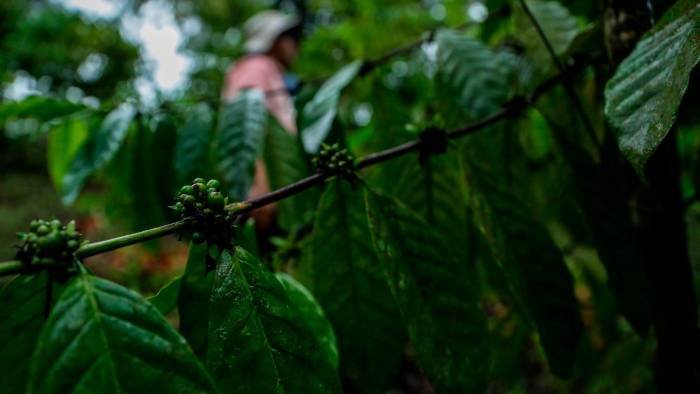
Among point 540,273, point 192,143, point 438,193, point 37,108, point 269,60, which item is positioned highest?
point 269,60

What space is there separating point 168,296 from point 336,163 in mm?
270

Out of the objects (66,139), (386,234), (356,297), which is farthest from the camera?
(66,139)

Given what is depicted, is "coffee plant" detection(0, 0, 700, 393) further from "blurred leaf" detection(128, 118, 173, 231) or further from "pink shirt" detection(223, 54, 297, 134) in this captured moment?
"pink shirt" detection(223, 54, 297, 134)

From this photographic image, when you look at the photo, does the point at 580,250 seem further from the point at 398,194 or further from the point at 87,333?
the point at 87,333

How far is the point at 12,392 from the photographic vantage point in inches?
15.6

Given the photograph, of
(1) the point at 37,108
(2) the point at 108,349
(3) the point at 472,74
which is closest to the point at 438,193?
(3) the point at 472,74

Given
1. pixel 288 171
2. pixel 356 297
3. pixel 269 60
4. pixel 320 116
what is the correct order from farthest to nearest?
1. pixel 269 60
2. pixel 288 171
3. pixel 320 116
4. pixel 356 297

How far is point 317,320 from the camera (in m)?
0.63

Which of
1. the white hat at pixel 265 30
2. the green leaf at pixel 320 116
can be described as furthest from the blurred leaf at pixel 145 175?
the white hat at pixel 265 30

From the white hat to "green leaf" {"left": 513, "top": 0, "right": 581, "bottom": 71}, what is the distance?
2965mm

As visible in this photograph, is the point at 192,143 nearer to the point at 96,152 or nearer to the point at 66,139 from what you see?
the point at 96,152

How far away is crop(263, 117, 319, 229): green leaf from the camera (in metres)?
1.01

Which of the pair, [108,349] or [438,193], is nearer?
[108,349]

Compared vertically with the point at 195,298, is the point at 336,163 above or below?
above
